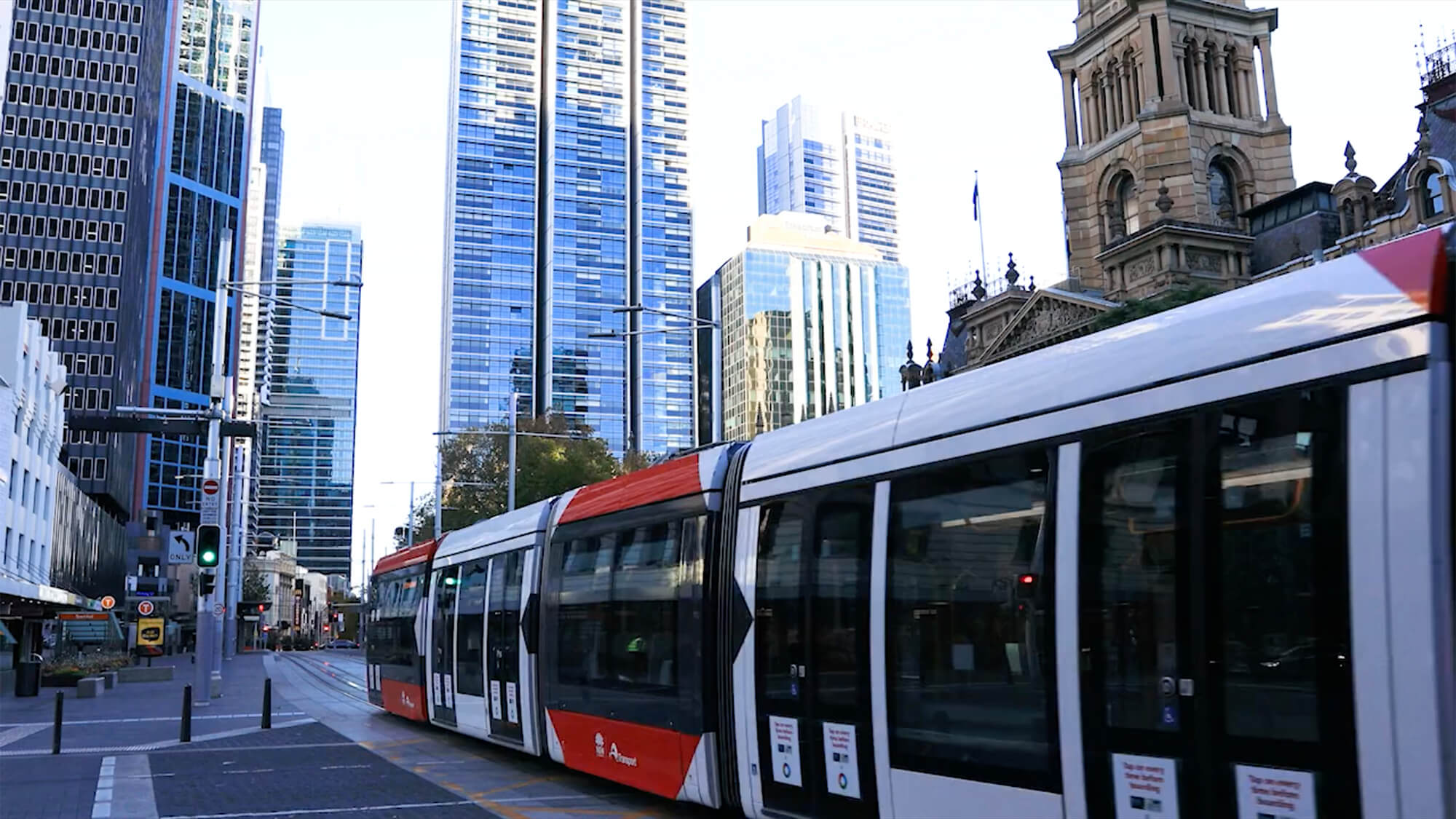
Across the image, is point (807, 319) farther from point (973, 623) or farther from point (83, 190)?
point (973, 623)

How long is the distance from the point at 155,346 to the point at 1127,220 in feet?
327

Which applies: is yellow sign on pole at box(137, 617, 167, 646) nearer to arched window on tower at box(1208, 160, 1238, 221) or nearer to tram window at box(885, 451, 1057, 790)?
tram window at box(885, 451, 1057, 790)

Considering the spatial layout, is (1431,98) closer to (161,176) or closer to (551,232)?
(161,176)

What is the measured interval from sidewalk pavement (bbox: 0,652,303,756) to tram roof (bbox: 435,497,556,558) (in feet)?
19.5

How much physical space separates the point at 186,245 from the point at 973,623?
135776 mm

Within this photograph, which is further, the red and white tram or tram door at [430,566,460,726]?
tram door at [430,566,460,726]

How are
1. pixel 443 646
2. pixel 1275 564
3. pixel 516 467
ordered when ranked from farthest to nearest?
pixel 516 467 → pixel 443 646 → pixel 1275 564

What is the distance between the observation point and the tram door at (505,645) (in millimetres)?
15445

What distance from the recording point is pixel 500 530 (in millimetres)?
16906

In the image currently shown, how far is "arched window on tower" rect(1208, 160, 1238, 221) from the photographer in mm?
56469

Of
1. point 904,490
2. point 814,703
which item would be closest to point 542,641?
point 814,703

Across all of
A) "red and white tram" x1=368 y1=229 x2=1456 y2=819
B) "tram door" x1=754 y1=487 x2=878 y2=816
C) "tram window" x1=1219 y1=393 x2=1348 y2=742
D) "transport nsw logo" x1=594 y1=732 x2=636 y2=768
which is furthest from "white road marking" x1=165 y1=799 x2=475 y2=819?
"tram window" x1=1219 y1=393 x2=1348 y2=742

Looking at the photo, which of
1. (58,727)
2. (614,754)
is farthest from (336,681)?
(614,754)

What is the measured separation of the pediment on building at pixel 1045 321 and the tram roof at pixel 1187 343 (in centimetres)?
4125
